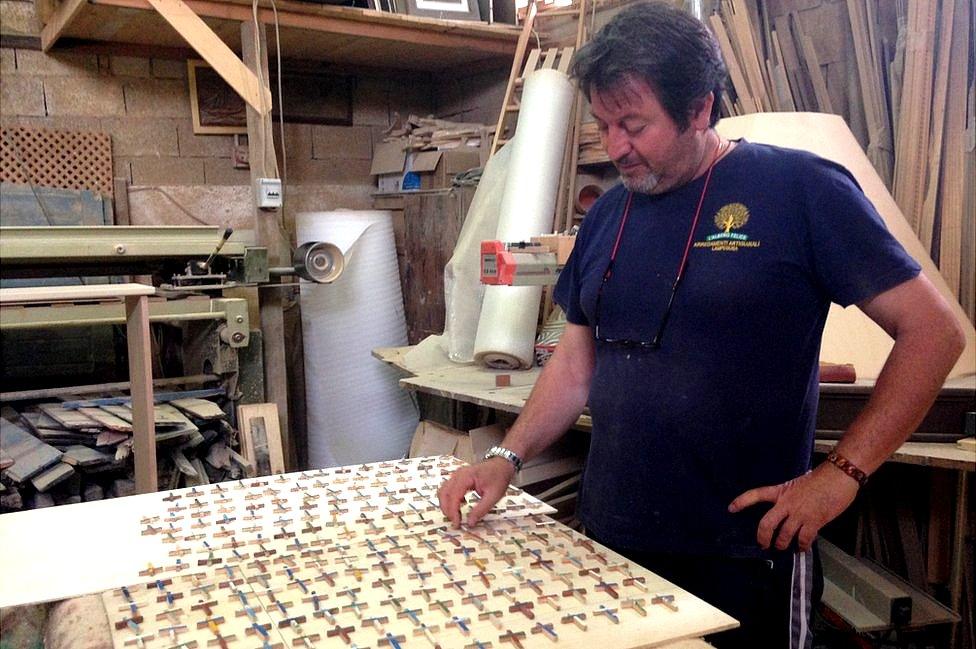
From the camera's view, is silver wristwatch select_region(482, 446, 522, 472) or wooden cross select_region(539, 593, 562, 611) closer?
wooden cross select_region(539, 593, 562, 611)

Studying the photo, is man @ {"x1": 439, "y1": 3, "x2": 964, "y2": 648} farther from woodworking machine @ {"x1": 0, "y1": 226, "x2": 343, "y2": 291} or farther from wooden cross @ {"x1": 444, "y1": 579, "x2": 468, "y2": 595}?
woodworking machine @ {"x1": 0, "y1": 226, "x2": 343, "y2": 291}

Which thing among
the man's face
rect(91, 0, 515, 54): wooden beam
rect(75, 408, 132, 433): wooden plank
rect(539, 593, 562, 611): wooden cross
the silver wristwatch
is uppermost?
rect(91, 0, 515, 54): wooden beam

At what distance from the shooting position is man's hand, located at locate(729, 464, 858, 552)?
141 centimetres

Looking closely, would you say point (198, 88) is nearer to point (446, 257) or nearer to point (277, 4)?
point (277, 4)

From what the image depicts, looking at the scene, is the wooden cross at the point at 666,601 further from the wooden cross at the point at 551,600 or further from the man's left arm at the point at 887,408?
the man's left arm at the point at 887,408

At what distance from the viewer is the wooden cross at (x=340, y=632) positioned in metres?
1.15

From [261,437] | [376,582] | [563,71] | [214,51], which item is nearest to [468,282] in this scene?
[563,71]

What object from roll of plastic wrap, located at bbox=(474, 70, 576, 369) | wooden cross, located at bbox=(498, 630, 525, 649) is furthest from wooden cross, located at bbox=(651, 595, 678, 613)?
roll of plastic wrap, located at bbox=(474, 70, 576, 369)

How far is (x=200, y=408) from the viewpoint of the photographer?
377 centimetres

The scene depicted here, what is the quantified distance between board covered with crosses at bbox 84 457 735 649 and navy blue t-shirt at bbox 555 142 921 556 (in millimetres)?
198

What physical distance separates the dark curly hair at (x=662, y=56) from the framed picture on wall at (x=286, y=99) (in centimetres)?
414

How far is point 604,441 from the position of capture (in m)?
1.69

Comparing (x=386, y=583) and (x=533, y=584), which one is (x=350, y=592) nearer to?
(x=386, y=583)

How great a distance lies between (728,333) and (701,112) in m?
0.41
